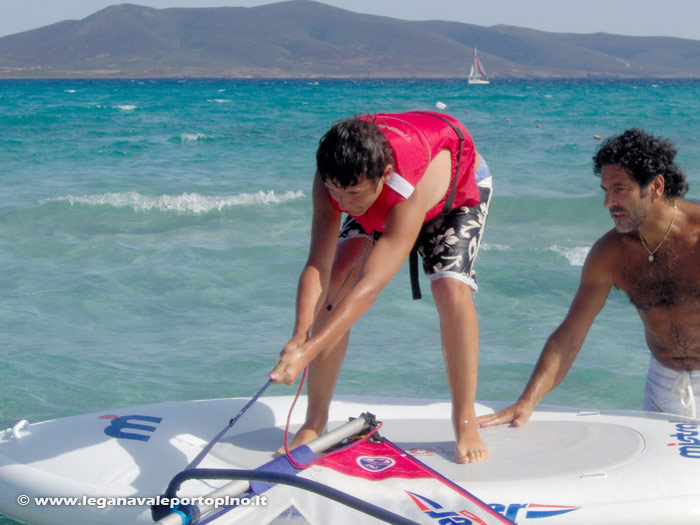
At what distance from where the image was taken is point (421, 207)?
270cm

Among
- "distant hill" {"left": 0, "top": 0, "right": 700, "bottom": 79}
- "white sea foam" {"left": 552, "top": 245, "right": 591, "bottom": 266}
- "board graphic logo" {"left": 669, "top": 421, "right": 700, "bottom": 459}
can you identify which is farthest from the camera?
"distant hill" {"left": 0, "top": 0, "right": 700, "bottom": 79}

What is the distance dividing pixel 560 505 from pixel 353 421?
Answer: 701 millimetres

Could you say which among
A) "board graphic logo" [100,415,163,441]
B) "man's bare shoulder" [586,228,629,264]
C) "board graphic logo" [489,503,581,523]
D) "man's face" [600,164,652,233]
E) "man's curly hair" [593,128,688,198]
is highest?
"man's curly hair" [593,128,688,198]

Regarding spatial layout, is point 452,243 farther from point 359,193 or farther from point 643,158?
point 643,158

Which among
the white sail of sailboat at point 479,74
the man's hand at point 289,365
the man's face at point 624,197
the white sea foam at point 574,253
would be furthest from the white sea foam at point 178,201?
the white sail of sailboat at point 479,74

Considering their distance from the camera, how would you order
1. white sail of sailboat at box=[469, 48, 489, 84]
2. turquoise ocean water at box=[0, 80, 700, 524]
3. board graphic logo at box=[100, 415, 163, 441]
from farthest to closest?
1. white sail of sailboat at box=[469, 48, 489, 84]
2. turquoise ocean water at box=[0, 80, 700, 524]
3. board graphic logo at box=[100, 415, 163, 441]

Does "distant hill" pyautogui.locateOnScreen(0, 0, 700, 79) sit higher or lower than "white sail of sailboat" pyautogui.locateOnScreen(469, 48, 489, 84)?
higher

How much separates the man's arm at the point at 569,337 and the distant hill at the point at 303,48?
337ft

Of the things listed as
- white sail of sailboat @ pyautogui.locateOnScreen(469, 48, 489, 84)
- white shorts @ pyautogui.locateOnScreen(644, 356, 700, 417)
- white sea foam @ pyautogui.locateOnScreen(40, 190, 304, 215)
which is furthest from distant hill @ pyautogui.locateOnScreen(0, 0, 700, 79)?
white shorts @ pyautogui.locateOnScreen(644, 356, 700, 417)

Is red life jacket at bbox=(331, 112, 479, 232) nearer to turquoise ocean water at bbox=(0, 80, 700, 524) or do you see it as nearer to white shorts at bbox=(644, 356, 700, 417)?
white shorts at bbox=(644, 356, 700, 417)

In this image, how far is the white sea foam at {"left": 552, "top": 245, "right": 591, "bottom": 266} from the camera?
26.8 feet

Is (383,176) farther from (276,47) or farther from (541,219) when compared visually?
(276,47)

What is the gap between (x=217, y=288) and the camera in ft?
22.8

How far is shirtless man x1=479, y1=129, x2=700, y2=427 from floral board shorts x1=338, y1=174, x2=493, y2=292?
1.64 feet
